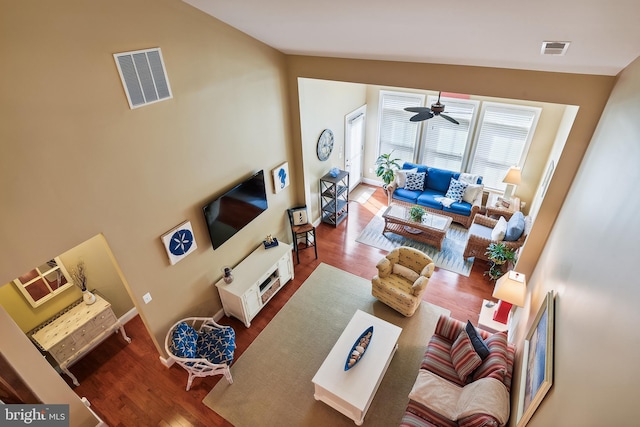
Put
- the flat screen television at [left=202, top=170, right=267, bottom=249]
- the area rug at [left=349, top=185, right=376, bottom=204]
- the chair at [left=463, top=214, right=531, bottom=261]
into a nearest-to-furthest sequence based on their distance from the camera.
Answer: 1. the flat screen television at [left=202, top=170, right=267, bottom=249]
2. the chair at [left=463, top=214, right=531, bottom=261]
3. the area rug at [left=349, top=185, right=376, bottom=204]

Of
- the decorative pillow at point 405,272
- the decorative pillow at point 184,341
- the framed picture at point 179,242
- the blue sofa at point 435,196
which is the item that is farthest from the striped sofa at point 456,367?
the blue sofa at point 435,196

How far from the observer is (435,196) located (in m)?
7.57

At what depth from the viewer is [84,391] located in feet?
13.9

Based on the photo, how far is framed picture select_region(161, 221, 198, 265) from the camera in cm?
399

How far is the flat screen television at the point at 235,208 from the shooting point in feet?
14.6

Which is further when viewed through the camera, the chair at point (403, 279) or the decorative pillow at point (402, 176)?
the decorative pillow at point (402, 176)

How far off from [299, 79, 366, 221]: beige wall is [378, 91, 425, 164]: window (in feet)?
2.23

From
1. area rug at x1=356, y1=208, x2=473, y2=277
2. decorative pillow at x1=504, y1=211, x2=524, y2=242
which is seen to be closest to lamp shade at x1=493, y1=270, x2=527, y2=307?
decorative pillow at x1=504, y1=211, x2=524, y2=242

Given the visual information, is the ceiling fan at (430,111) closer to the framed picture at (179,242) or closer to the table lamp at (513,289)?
the table lamp at (513,289)

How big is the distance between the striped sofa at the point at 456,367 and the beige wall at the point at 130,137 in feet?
10.3

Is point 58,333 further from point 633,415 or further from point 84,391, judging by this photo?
point 633,415

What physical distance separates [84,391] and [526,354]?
5160 mm

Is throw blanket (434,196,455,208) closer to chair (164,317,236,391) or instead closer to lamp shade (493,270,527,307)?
lamp shade (493,270,527,307)

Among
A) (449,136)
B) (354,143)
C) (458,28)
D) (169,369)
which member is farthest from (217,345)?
(449,136)
